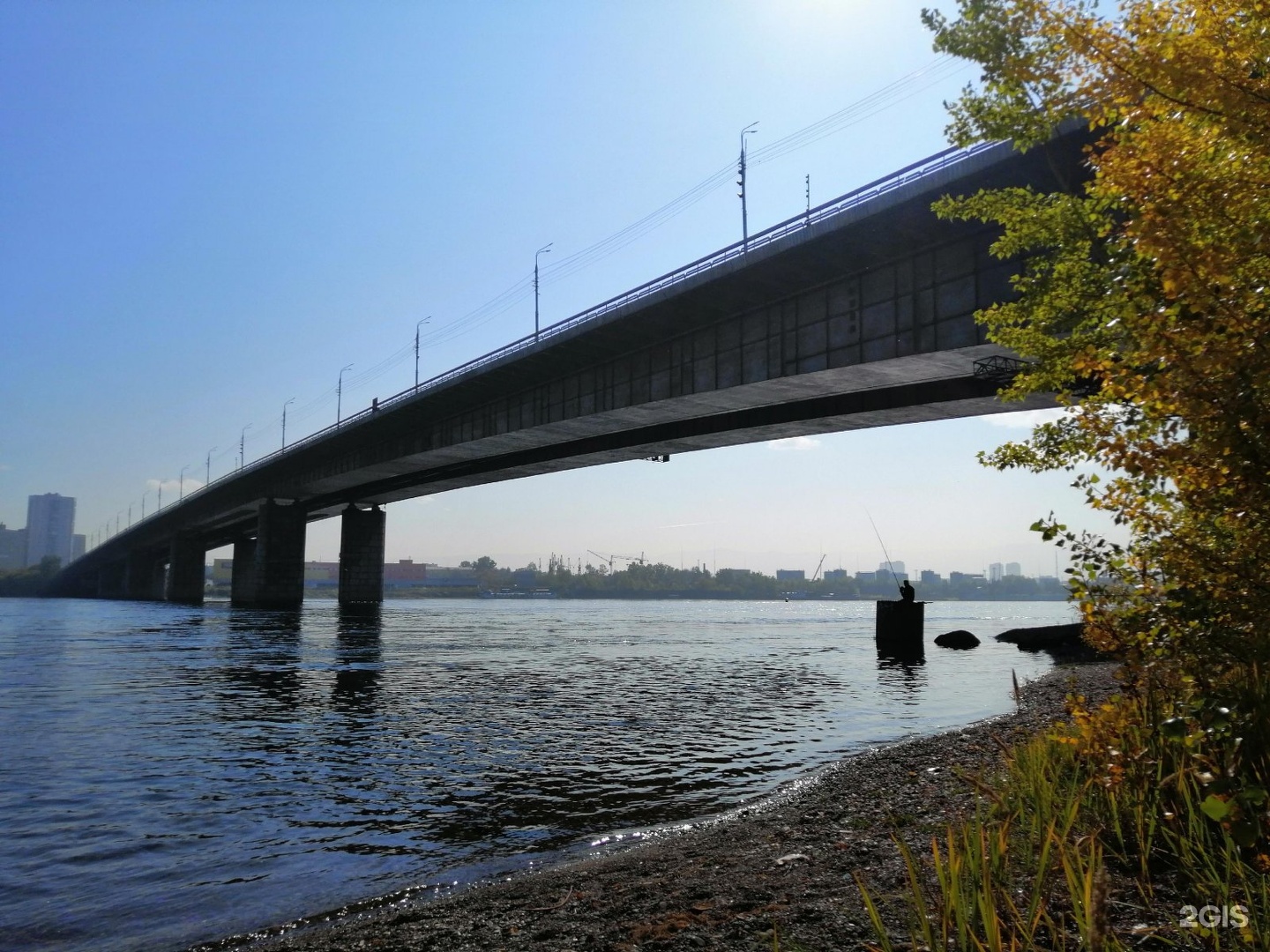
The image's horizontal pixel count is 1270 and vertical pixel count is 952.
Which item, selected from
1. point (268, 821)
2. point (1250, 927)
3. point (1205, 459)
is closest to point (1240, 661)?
point (1205, 459)

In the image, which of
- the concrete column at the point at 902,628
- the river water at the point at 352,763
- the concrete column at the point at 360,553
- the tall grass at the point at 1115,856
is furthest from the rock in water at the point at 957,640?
the concrete column at the point at 360,553

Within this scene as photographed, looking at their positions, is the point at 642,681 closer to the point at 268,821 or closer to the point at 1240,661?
the point at 268,821

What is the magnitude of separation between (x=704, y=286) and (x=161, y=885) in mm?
31841

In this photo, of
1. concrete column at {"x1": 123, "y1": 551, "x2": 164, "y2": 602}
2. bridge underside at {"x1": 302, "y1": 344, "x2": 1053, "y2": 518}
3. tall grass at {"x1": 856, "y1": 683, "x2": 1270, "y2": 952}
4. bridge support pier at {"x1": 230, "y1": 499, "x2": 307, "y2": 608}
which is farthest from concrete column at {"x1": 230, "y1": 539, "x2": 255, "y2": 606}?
tall grass at {"x1": 856, "y1": 683, "x2": 1270, "y2": 952}

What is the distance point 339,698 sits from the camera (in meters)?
23.7

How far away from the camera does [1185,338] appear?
5.24 meters

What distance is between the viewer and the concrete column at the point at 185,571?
13475 cm

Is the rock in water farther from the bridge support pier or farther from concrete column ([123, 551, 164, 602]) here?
concrete column ([123, 551, 164, 602])

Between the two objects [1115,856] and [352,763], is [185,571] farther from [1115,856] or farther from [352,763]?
[1115,856]

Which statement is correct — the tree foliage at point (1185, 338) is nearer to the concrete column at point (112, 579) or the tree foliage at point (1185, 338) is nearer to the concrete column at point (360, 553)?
the concrete column at point (360, 553)

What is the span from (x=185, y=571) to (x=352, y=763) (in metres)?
140

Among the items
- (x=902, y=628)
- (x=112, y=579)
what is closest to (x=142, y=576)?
(x=112, y=579)

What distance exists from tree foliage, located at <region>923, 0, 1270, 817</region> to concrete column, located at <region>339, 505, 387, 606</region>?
3978 inches

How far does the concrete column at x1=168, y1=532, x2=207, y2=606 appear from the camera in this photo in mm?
134750
